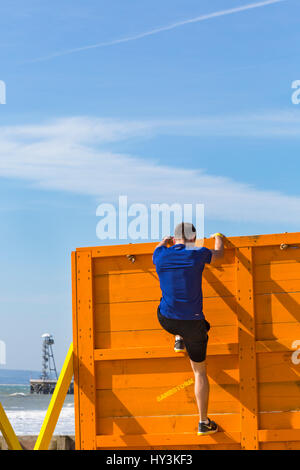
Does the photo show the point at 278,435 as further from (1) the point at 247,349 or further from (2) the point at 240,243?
(2) the point at 240,243

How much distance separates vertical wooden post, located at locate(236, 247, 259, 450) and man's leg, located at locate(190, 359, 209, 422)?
Answer: 0.40m

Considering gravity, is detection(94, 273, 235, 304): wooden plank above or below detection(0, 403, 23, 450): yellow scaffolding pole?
above

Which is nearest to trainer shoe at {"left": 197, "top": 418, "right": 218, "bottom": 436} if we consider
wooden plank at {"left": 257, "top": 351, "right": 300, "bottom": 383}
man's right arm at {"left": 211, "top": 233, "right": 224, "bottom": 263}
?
wooden plank at {"left": 257, "top": 351, "right": 300, "bottom": 383}

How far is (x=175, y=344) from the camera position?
655 centimetres

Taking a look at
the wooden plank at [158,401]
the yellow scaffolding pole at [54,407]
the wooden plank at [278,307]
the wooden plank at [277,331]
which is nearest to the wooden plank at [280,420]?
the wooden plank at [158,401]

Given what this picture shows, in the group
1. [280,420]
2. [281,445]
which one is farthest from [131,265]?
[281,445]

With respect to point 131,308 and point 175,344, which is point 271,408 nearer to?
point 175,344

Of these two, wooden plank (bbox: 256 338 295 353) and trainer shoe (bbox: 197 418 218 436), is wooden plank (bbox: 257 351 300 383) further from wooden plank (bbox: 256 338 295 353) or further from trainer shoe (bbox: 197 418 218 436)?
trainer shoe (bbox: 197 418 218 436)

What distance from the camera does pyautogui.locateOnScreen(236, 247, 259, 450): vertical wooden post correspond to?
21.4 ft

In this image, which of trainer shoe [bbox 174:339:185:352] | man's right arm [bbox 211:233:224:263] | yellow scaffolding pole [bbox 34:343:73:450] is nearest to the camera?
man's right arm [bbox 211:233:224:263]
